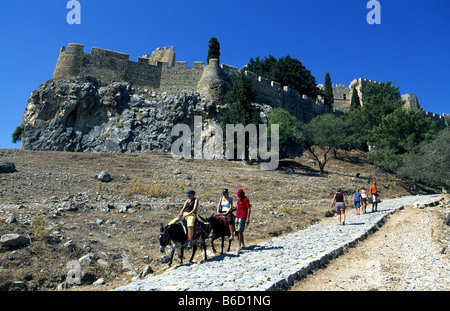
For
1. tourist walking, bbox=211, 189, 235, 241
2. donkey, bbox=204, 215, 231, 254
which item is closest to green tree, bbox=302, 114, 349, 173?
tourist walking, bbox=211, 189, 235, 241

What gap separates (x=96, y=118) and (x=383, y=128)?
30.1m

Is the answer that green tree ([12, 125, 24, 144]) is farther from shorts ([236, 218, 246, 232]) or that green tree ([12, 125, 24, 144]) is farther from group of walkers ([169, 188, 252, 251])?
shorts ([236, 218, 246, 232])

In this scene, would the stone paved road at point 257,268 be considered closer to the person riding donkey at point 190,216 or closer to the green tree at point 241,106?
the person riding donkey at point 190,216

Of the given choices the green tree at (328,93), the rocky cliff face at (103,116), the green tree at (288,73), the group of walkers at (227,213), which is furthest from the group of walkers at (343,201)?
the green tree at (328,93)

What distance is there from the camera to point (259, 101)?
37938 mm

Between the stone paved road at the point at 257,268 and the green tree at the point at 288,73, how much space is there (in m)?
38.8

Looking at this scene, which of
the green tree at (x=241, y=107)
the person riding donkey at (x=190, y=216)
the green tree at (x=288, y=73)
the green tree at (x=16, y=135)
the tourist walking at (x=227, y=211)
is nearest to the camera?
the person riding donkey at (x=190, y=216)

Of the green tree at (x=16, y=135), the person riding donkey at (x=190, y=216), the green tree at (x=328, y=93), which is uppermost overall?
the green tree at (x=328, y=93)

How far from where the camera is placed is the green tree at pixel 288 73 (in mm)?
45875

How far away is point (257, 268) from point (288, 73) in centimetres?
4332

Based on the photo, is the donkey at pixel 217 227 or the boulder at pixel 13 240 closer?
the boulder at pixel 13 240

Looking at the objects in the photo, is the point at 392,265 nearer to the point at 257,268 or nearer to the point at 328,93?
the point at 257,268
